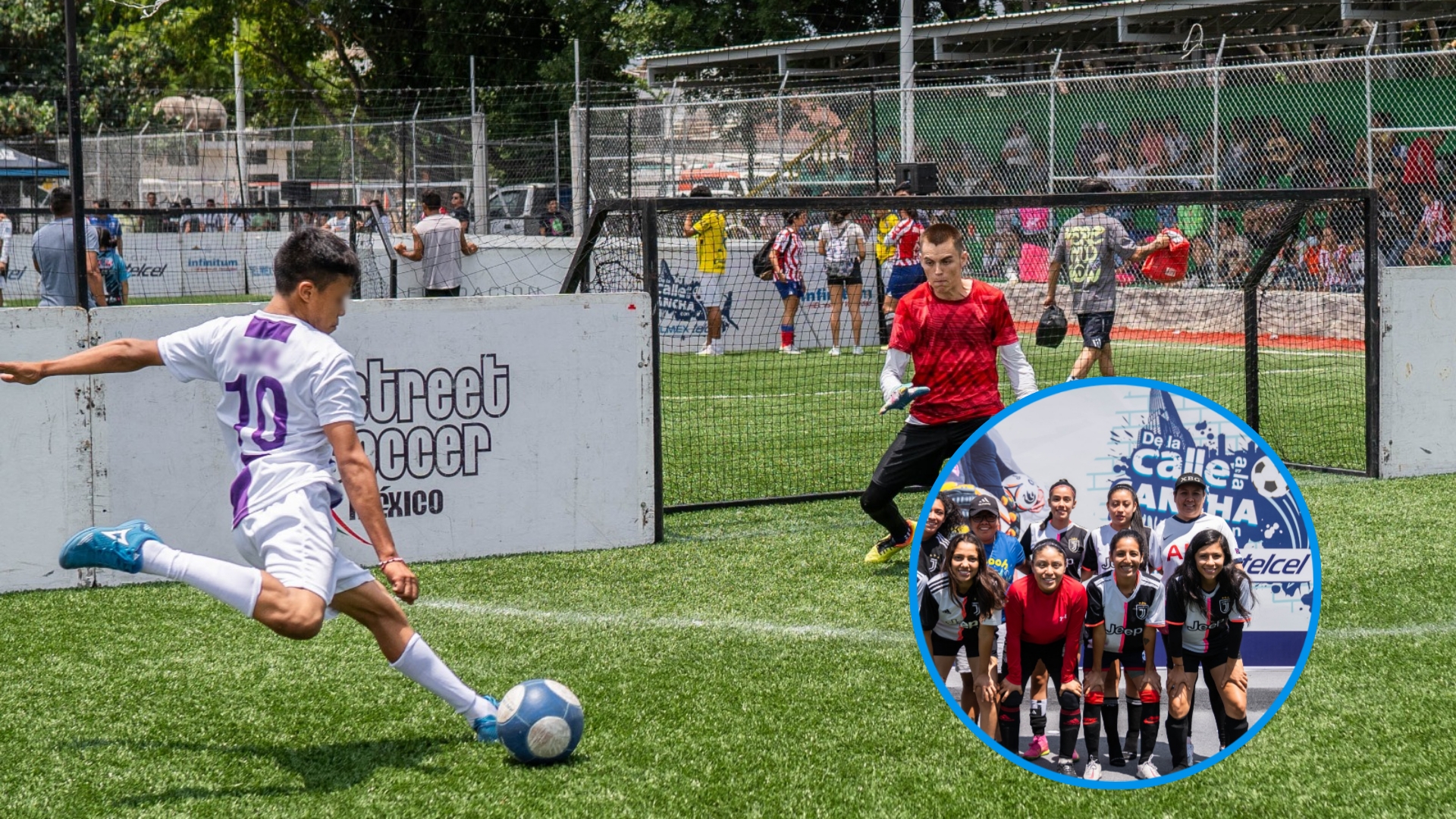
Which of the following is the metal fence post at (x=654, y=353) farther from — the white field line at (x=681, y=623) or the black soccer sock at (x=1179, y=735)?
the black soccer sock at (x=1179, y=735)

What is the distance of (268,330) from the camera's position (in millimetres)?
4395

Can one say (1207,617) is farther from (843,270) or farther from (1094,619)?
Answer: (843,270)

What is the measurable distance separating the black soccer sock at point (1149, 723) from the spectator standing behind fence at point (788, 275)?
13277 mm

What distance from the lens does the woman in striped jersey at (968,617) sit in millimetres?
2988

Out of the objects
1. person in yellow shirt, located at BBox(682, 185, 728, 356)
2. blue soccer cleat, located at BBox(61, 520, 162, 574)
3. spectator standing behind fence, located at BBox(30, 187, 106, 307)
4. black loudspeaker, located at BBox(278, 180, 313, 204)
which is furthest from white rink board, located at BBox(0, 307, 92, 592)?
black loudspeaker, located at BBox(278, 180, 313, 204)

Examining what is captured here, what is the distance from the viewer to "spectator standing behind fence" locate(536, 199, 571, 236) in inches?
991

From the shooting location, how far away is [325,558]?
430cm

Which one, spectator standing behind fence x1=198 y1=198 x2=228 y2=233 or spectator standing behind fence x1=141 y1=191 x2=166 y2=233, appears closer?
spectator standing behind fence x1=198 y1=198 x2=228 y2=233

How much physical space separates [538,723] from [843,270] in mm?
12876

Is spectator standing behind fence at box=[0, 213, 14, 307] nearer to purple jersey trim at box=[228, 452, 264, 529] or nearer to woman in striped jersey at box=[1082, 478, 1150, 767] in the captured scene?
purple jersey trim at box=[228, 452, 264, 529]

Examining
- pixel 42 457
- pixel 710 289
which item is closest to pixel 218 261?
pixel 710 289

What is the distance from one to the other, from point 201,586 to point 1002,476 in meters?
2.58

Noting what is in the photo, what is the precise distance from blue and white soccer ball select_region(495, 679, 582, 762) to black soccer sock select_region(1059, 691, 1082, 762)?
1905mm

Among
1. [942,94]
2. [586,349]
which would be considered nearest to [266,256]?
[942,94]
